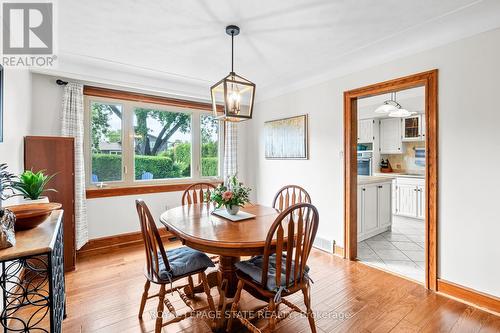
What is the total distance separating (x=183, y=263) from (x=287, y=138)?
272 cm

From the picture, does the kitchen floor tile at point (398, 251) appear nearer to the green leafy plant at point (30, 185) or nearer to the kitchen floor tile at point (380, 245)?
the kitchen floor tile at point (380, 245)

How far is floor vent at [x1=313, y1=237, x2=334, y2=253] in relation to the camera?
11.4ft

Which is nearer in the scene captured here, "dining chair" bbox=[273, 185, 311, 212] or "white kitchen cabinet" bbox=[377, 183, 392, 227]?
"dining chair" bbox=[273, 185, 311, 212]

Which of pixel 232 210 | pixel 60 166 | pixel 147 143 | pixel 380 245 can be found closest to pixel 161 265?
pixel 232 210

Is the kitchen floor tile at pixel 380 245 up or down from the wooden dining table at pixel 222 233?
down

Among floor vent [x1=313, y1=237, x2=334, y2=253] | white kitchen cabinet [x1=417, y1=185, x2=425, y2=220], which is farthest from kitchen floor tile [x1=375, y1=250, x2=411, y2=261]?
white kitchen cabinet [x1=417, y1=185, x2=425, y2=220]

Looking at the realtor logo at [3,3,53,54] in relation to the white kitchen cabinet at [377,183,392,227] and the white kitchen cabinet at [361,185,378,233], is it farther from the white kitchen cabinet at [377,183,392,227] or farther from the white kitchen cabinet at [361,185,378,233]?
the white kitchen cabinet at [377,183,392,227]

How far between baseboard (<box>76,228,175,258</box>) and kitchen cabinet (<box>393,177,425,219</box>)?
4613mm

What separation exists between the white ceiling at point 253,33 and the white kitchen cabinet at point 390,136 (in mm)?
3093

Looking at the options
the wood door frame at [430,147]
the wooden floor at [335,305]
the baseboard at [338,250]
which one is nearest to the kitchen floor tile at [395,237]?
the baseboard at [338,250]

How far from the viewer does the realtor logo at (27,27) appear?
1993 millimetres

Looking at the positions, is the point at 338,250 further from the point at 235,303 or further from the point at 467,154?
the point at 235,303

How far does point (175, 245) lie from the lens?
3.82 meters

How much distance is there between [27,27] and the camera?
2.22 metres
